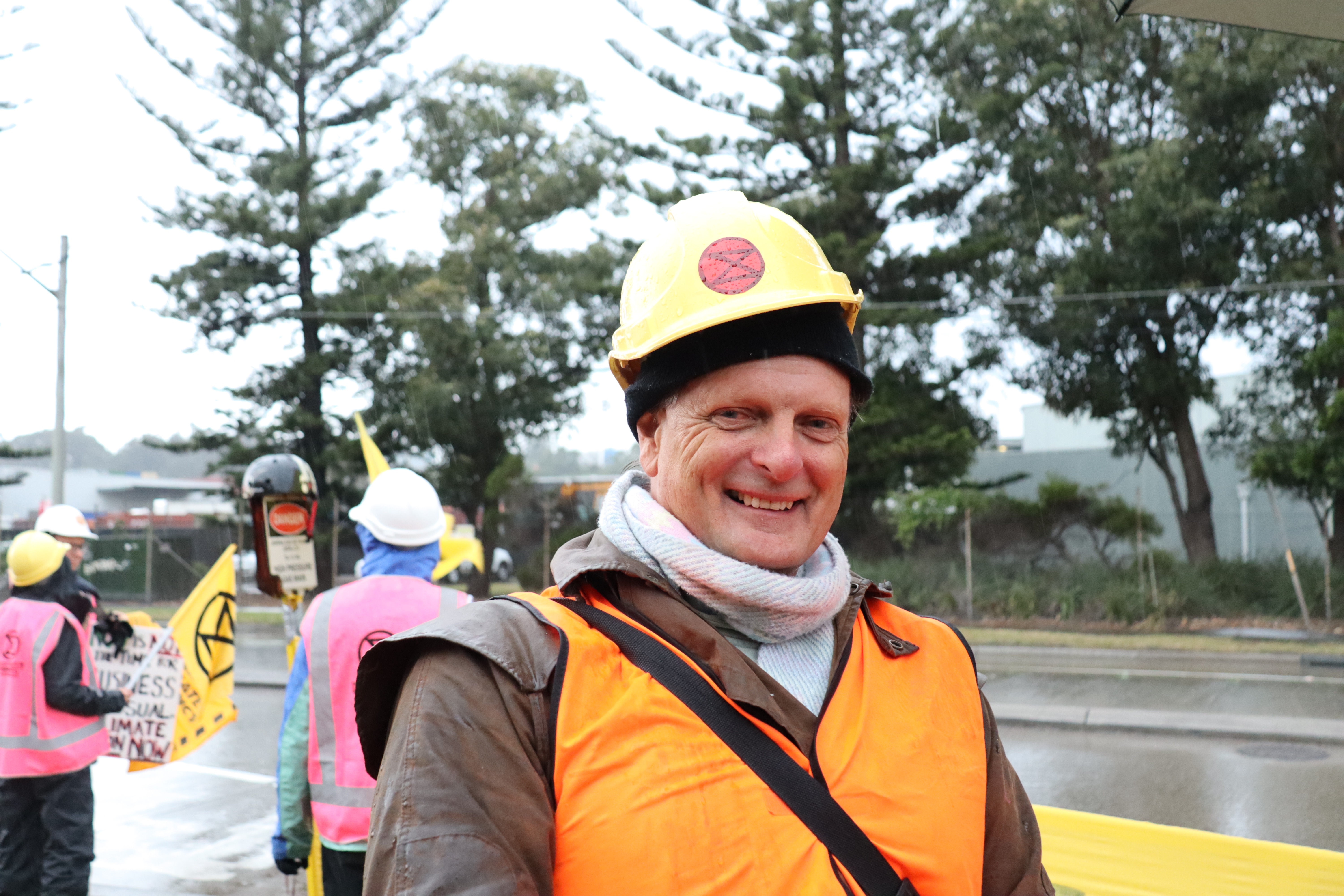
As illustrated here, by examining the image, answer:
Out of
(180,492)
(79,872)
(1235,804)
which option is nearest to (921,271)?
(1235,804)

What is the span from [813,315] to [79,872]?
4609 mm

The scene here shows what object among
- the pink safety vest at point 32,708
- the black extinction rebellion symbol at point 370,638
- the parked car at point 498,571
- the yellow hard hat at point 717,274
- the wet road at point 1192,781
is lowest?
the parked car at point 498,571

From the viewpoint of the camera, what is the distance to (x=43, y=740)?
4.72 m

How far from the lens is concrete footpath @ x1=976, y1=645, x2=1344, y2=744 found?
9.27 metres

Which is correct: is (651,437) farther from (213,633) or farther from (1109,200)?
(1109,200)

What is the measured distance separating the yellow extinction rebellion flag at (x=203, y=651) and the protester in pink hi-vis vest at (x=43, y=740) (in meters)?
0.54

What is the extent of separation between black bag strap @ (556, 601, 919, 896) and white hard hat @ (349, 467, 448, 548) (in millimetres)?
2465

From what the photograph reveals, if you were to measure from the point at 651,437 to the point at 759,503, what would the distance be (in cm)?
20

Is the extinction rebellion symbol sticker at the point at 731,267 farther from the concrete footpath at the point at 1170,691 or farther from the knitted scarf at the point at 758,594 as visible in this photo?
the concrete footpath at the point at 1170,691

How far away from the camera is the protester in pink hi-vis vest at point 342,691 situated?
3.42 meters

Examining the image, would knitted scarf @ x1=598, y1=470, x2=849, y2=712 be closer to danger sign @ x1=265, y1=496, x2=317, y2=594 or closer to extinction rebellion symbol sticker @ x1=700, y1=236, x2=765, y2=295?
extinction rebellion symbol sticker @ x1=700, y1=236, x2=765, y2=295

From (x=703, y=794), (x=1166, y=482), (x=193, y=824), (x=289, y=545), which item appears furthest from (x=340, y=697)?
(x=1166, y=482)

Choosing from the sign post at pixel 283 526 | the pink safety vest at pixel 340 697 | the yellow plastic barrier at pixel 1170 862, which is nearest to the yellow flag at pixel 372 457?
the sign post at pixel 283 526

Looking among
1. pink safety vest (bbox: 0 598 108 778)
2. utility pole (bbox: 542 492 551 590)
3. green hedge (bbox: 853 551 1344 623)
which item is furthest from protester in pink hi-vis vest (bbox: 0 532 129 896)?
utility pole (bbox: 542 492 551 590)
